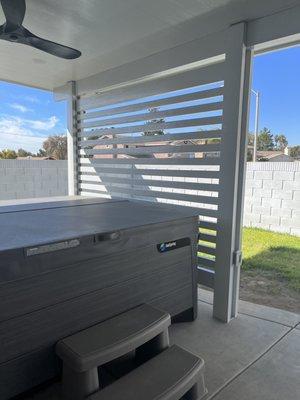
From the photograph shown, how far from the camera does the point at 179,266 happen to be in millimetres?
2342

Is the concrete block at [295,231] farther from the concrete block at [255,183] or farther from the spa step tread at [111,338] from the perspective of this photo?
the spa step tread at [111,338]

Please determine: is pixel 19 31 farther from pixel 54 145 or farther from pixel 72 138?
pixel 54 145

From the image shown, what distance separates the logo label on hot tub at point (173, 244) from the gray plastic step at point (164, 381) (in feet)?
2.17

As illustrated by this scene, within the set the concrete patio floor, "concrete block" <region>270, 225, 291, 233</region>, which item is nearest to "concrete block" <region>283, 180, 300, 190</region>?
"concrete block" <region>270, 225, 291, 233</region>

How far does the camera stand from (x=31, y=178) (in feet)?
21.5

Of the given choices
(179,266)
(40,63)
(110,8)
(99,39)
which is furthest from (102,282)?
(40,63)

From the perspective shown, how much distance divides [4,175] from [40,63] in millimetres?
3265

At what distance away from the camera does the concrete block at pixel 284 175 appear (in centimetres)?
505

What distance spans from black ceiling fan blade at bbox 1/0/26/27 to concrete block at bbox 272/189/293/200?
4.44m

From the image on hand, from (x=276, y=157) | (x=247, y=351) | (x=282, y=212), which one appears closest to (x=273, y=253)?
(x=282, y=212)

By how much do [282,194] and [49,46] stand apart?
4.19m

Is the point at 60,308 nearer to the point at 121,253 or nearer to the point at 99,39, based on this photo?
the point at 121,253

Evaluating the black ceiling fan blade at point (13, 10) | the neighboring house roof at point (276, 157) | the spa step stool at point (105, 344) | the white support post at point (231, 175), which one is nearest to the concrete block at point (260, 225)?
the white support post at point (231, 175)

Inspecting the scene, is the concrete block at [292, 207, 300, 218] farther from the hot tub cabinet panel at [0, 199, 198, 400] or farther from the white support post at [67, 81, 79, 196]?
the white support post at [67, 81, 79, 196]
